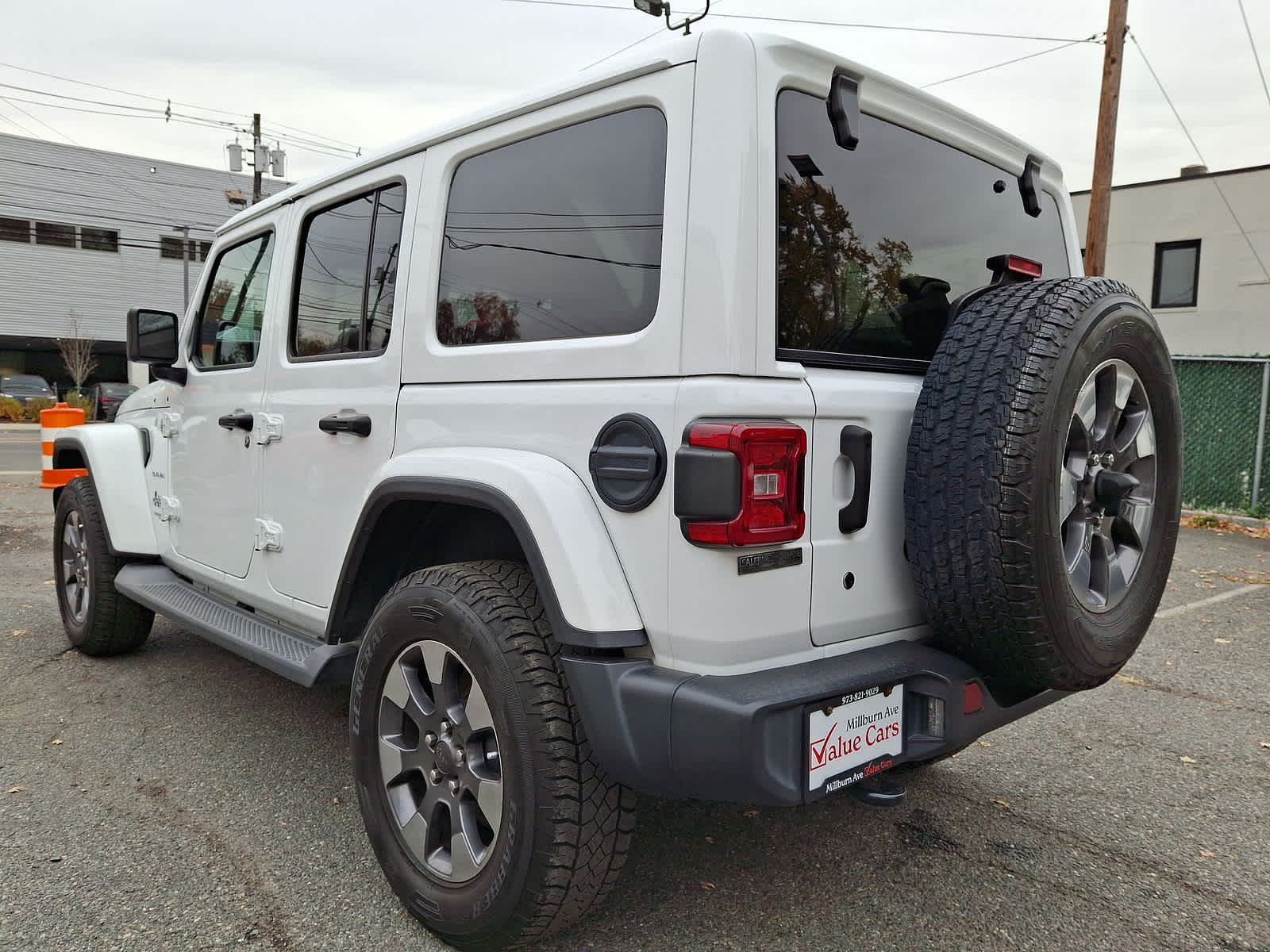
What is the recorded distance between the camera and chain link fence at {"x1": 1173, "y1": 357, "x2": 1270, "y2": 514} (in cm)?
985

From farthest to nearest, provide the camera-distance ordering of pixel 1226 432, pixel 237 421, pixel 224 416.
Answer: pixel 1226 432, pixel 224 416, pixel 237 421

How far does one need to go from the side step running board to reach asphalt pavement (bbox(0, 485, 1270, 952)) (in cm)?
49

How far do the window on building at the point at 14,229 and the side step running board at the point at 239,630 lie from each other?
123 ft

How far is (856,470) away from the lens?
6.98 feet

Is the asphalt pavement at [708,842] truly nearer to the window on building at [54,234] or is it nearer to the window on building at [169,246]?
the window on building at [54,234]

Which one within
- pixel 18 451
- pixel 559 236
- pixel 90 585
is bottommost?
pixel 18 451

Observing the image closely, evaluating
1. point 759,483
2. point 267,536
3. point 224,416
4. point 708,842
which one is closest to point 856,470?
point 759,483

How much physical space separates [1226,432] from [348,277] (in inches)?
404

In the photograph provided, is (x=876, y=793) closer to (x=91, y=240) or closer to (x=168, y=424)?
(x=168, y=424)

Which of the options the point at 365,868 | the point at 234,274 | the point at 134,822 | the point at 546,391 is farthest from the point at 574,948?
the point at 234,274

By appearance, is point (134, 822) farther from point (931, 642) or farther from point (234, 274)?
point (931, 642)

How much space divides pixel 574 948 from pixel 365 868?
2.45ft

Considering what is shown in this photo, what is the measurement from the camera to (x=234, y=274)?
395cm

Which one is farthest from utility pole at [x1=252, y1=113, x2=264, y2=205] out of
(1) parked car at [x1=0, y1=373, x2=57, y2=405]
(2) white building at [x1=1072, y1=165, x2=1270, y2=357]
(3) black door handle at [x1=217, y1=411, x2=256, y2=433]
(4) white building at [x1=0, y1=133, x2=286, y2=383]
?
(3) black door handle at [x1=217, y1=411, x2=256, y2=433]
